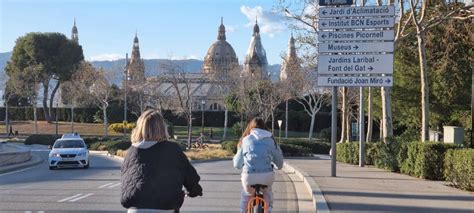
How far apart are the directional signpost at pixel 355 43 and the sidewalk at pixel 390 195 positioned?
2037 mm

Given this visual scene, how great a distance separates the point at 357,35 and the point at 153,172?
13.4 m

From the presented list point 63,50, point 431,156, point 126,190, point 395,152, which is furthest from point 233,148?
point 63,50

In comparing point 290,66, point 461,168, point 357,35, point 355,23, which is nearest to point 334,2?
point 355,23

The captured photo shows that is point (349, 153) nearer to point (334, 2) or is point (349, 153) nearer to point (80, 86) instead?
point (334, 2)

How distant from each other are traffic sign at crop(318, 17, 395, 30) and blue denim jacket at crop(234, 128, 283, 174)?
10133mm

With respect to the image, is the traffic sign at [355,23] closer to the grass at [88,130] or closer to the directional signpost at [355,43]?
the directional signpost at [355,43]

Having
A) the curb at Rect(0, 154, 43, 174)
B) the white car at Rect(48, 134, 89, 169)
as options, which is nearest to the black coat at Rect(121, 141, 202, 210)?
the white car at Rect(48, 134, 89, 169)

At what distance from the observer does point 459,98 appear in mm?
34500

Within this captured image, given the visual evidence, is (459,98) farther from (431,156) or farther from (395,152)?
(431,156)

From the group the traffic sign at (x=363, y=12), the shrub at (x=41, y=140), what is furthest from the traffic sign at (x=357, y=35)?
the shrub at (x=41, y=140)

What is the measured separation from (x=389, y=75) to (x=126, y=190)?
13757 millimetres

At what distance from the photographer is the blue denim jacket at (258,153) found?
320 inches

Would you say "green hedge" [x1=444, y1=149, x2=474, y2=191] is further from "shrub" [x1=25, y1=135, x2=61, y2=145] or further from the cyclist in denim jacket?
"shrub" [x1=25, y1=135, x2=61, y2=145]

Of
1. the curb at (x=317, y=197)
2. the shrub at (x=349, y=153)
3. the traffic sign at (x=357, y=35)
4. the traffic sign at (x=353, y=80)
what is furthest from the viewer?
the shrub at (x=349, y=153)
